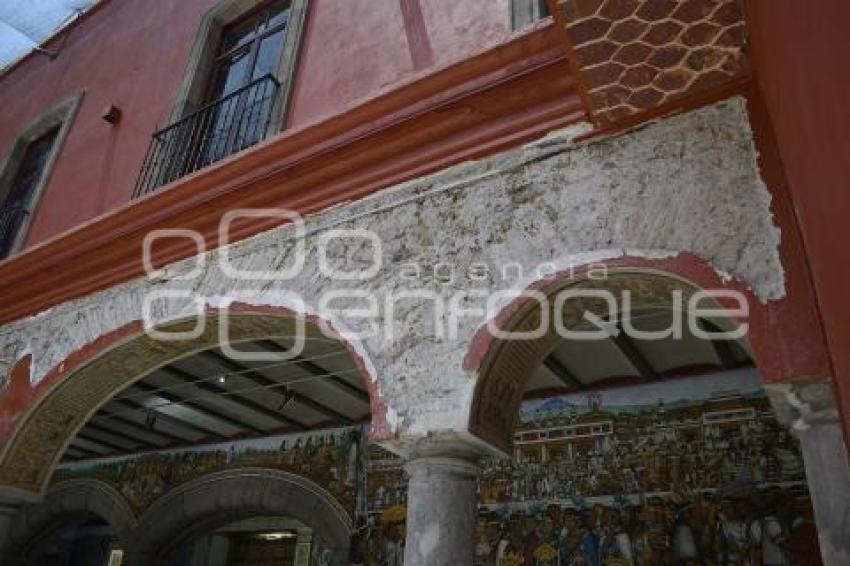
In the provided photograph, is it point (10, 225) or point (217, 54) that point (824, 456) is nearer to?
point (217, 54)

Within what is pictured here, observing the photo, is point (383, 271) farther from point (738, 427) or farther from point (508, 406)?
point (738, 427)

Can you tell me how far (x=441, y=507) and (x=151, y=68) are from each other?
466 centimetres

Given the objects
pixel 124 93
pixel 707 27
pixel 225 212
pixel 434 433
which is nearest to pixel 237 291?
pixel 225 212

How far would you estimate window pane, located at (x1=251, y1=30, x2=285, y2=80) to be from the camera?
507cm

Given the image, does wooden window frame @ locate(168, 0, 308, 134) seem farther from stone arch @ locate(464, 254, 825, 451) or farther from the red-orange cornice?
stone arch @ locate(464, 254, 825, 451)

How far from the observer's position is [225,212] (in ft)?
12.4

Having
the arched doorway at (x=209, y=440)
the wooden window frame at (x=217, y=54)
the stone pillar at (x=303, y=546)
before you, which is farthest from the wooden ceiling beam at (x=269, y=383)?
the wooden window frame at (x=217, y=54)

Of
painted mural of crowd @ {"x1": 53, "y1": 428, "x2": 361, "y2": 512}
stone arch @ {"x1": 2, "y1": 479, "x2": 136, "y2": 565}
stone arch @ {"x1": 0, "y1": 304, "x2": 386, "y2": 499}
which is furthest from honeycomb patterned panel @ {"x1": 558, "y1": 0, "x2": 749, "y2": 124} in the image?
stone arch @ {"x1": 2, "y1": 479, "x2": 136, "y2": 565}

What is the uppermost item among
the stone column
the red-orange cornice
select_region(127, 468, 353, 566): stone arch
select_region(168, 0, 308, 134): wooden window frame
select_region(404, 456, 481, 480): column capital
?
select_region(168, 0, 308, 134): wooden window frame


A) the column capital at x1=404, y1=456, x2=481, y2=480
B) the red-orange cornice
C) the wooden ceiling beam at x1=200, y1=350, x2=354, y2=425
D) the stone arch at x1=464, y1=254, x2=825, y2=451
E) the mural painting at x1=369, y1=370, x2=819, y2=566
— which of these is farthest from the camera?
the wooden ceiling beam at x1=200, y1=350, x2=354, y2=425

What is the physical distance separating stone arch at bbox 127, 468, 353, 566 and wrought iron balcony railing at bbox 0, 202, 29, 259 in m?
2.97

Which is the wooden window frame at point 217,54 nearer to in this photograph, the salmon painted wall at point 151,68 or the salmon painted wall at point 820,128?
the salmon painted wall at point 151,68

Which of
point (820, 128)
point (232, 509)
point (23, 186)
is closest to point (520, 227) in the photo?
point (820, 128)

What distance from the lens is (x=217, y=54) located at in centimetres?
550
